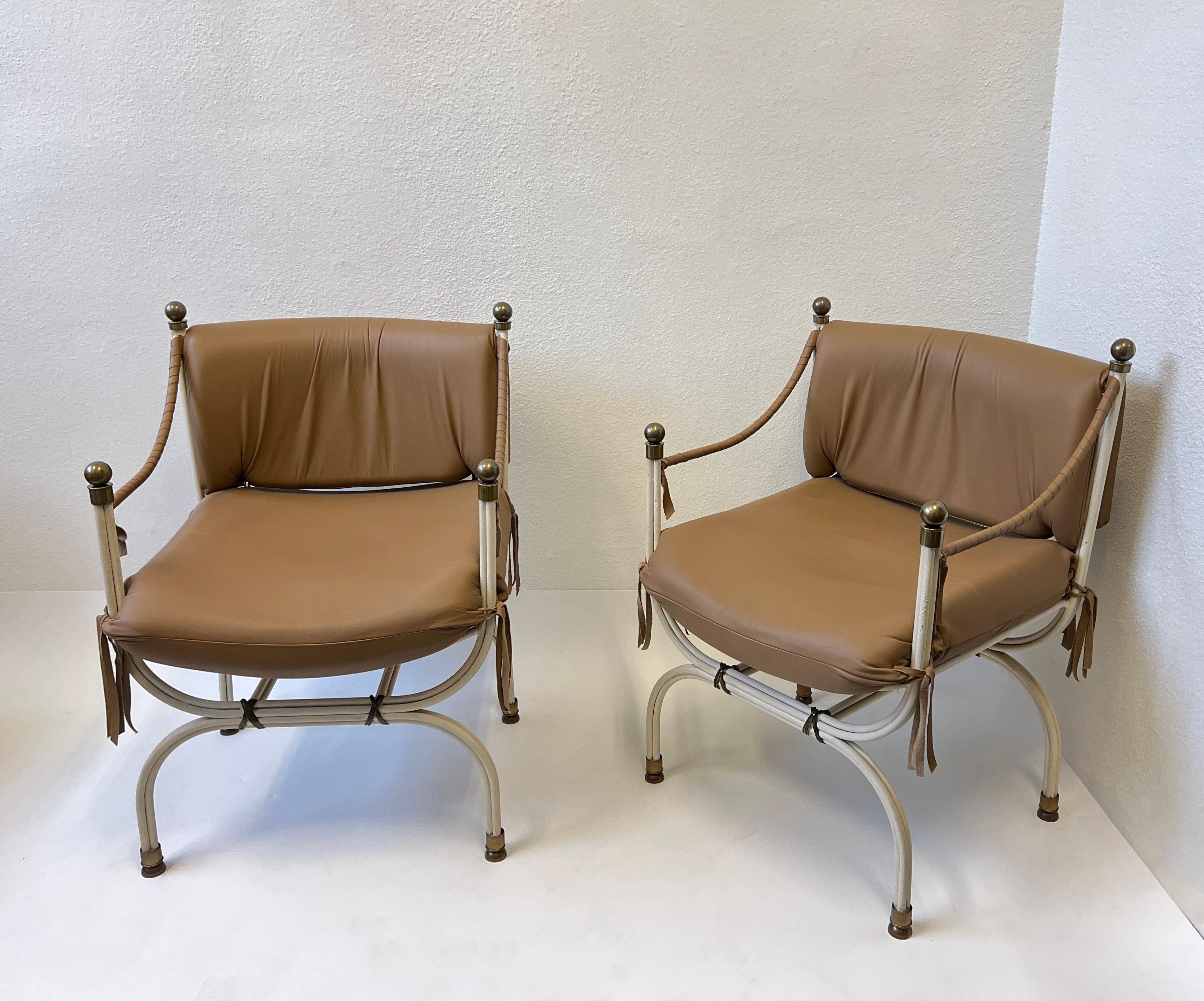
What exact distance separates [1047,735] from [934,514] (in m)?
0.69

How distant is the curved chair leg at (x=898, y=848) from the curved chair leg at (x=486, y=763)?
0.58m

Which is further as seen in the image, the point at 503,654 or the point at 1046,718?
the point at 1046,718

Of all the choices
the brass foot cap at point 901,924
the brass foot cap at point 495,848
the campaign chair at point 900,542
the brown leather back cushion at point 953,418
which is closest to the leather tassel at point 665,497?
the campaign chair at point 900,542

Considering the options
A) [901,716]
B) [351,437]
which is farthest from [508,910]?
[351,437]

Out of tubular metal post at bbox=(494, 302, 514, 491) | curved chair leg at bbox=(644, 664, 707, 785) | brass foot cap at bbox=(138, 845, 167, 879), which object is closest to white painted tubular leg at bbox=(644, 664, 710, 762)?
curved chair leg at bbox=(644, 664, 707, 785)

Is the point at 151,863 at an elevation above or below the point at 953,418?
below

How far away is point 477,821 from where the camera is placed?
178cm

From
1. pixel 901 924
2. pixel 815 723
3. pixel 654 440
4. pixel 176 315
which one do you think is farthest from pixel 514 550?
pixel 901 924

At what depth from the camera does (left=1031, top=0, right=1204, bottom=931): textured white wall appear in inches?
61.4

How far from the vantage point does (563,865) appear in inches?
65.8

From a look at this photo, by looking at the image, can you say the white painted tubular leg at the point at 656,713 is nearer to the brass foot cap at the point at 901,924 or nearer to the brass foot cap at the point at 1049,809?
the brass foot cap at the point at 901,924

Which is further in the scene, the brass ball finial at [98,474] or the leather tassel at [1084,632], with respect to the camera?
the leather tassel at [1084,632]

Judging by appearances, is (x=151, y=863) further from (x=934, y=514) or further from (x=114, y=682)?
(x=934, y=514)

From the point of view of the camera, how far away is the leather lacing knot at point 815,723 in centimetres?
159
